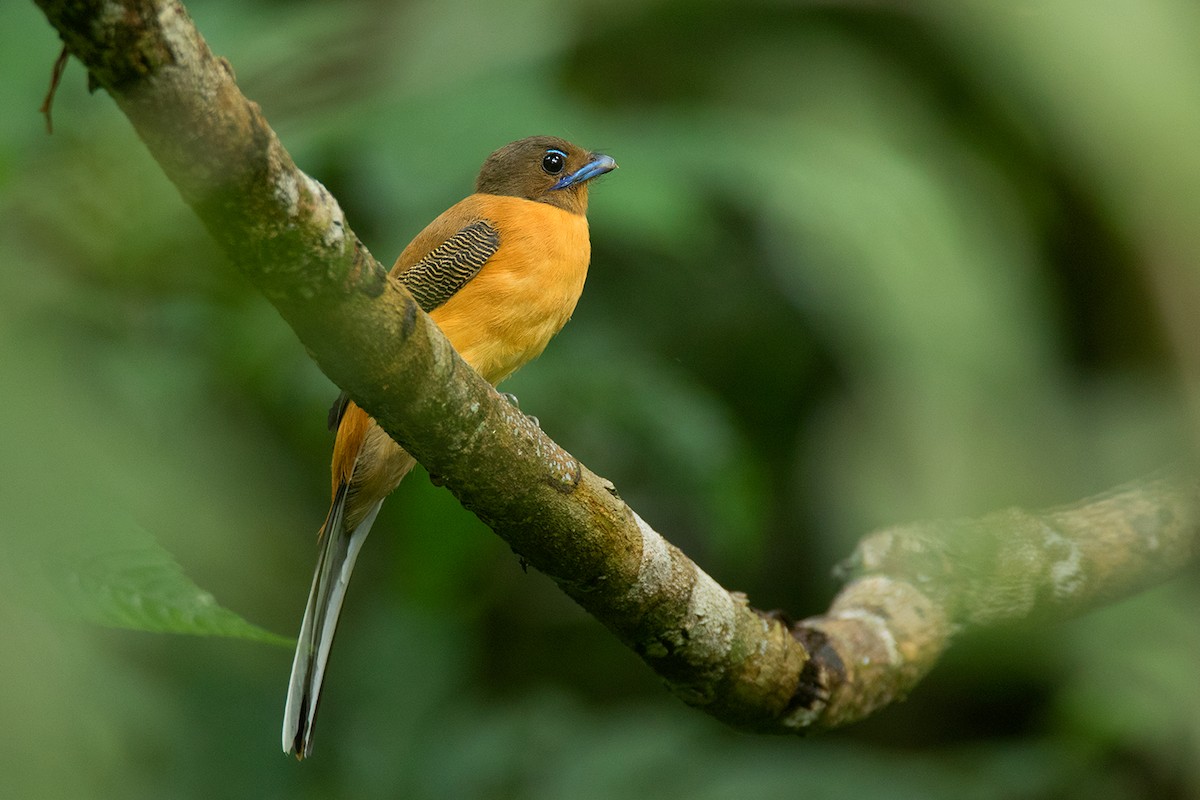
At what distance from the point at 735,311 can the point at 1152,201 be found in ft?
12.2

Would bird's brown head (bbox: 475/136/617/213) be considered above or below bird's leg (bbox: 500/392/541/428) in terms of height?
above

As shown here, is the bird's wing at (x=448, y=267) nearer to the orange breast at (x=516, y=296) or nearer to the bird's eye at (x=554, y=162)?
the orange breast at (x=516, y=296)

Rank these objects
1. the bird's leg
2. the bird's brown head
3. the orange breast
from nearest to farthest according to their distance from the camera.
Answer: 1. the bird's leg
2. the orange breast
3. the bird's brown head

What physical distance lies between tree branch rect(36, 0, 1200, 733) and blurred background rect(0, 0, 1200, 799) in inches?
9.5

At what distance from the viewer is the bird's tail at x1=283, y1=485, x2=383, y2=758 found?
287 centimetres

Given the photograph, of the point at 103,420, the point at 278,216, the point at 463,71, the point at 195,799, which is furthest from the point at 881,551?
the point at 103,420

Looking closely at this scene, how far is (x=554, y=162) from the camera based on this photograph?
380 centimetres

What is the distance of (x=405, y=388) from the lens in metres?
1.76

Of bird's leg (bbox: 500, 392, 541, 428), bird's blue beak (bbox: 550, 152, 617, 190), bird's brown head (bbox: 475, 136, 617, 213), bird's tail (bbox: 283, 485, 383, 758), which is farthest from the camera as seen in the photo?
bird's brown head (bbox: 475, 136, 617, 213)

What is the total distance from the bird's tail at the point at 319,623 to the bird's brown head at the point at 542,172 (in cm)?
109

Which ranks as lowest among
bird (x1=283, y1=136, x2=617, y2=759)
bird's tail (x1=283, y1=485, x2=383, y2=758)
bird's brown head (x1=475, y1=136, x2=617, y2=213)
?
bird's tail (x1=283, y1=485, x2=383, y2=758)

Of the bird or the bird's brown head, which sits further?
the bird's brown head

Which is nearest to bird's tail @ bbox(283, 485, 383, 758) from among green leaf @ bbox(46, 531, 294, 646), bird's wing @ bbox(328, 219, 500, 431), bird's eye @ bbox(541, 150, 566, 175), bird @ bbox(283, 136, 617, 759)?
bird @ bbox(283, 136, 617, 759)

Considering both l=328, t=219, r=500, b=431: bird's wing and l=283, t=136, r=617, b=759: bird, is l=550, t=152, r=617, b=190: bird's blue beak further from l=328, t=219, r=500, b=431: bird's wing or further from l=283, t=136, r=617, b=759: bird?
l=328, t=219, r=500, b=431: bird's wing
